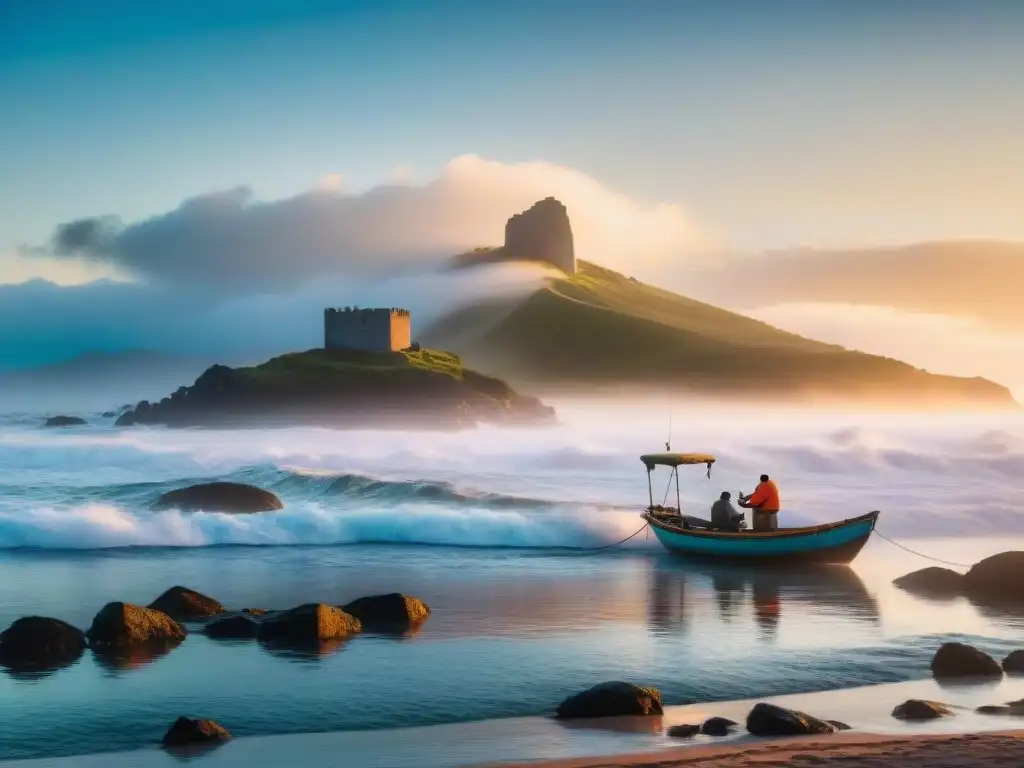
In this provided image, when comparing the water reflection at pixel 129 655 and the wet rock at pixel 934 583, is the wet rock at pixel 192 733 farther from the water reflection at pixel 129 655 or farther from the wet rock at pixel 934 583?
the wet rock at pixel 934 583

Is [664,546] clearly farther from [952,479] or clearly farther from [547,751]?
[952,479]

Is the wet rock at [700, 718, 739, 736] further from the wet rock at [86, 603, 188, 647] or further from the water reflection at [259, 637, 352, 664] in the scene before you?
the wet rock at [86, 603, 188, 647]

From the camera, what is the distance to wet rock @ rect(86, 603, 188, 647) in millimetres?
19828

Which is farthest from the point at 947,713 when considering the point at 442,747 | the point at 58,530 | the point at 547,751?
the point at 58,530

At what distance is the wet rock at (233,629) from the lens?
20.7 metres

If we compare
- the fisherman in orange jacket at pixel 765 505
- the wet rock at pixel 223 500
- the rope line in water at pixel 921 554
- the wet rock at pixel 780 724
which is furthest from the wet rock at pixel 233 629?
the wet rock at pixel 223 500

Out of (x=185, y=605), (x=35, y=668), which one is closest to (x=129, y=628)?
(x=35, y=668)

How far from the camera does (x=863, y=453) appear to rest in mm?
75500

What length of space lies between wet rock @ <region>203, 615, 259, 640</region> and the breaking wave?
1595 centimetres

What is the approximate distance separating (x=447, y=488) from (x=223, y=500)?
8912 mm

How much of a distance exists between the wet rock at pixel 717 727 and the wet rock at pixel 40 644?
29.6 feet

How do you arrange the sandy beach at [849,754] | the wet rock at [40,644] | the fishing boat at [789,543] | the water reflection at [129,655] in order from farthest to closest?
the fishing boat at [789,543] < the wet rock at [40,644] < the water reflection at [129,655] < the sandy beach at [849,754]

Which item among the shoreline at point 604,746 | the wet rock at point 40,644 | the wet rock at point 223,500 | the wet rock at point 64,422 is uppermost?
the wet rock at point 64,422

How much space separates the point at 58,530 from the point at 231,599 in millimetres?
13763
